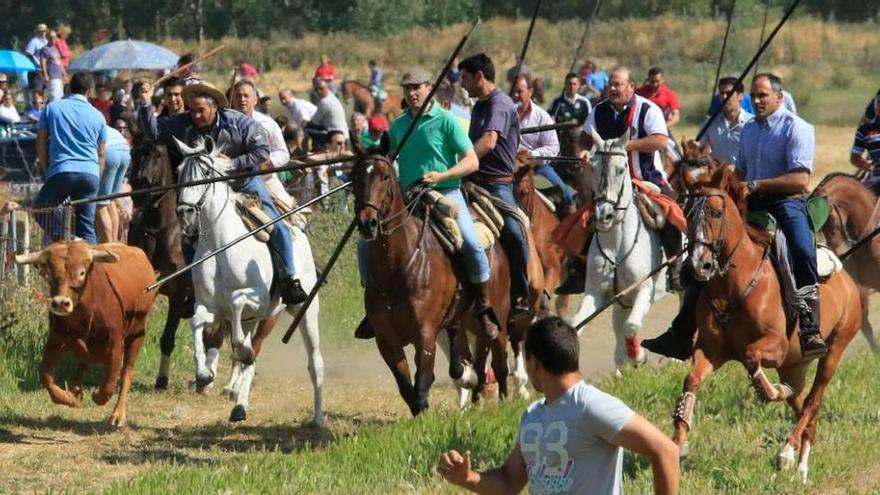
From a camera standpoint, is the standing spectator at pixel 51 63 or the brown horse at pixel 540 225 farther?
the standing spectator at pixel 51 63

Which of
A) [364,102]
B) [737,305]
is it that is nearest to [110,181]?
[737,305]

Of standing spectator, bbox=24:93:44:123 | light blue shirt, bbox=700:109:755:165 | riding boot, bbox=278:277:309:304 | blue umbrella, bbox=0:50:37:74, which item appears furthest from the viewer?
blue umbrella, bbox=0:50:37:74

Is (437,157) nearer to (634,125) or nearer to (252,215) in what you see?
(252,215)

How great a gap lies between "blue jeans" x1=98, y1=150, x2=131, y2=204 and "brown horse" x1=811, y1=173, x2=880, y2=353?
744 centimetres

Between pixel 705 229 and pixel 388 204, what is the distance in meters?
2.41

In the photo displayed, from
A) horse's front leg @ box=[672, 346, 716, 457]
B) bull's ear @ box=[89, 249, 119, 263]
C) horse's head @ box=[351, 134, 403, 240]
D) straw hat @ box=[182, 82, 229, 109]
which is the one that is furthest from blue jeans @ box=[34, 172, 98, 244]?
horse's front leg @ box=[672, 346, 716, 457]

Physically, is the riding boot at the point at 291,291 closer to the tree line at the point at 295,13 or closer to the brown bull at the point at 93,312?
the brown bull at the point at 93,312

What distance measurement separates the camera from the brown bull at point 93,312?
538 inches

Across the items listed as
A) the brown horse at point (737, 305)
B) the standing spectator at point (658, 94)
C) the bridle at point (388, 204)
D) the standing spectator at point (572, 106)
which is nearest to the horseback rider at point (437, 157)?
the bridle at point (388, 204)

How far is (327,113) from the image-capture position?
25.1 metres

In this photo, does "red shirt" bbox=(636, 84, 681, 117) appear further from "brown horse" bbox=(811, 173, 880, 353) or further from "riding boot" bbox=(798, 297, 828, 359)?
"riding boot" bbox=(798, 297, 828, 359)

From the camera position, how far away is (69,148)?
17219 millimetres

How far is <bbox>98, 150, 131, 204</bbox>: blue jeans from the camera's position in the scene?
61.1ft

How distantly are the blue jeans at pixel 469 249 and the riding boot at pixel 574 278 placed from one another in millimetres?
3969
